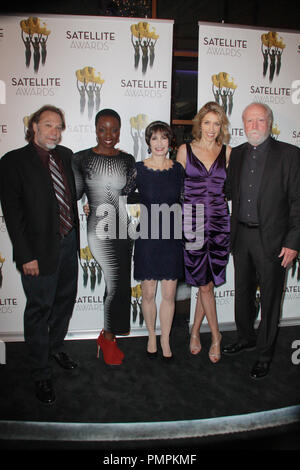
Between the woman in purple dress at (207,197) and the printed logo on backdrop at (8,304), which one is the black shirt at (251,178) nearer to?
the woman in purple dress at (207,197)

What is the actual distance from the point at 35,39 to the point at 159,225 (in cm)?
185

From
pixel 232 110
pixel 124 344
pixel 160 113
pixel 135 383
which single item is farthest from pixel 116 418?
pixel 232 110

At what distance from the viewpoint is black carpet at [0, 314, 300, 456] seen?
2055 millimetres

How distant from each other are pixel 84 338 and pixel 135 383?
0.88 meters

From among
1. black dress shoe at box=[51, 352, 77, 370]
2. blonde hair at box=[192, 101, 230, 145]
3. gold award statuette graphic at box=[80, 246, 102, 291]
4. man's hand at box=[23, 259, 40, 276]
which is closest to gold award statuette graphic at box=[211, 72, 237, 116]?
blonde hair at box=[192, 101, 230, 145]

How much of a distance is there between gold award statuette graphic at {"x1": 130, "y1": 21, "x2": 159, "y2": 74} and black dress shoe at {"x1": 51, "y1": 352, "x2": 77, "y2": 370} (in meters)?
2.45

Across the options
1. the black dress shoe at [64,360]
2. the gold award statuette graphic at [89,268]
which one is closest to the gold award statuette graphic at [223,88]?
the gold award statuette graphic at [89,268]

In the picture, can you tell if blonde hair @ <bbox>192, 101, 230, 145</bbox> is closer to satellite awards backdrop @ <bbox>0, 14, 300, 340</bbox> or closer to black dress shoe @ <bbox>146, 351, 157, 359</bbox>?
satellite awards backdrop @ <bbox>0, 14, 300, 340</bbox>

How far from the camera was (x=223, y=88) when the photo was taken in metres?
2.94

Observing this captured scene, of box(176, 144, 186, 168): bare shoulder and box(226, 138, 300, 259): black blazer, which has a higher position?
box(176, 144, 186, 168): bare shoulder

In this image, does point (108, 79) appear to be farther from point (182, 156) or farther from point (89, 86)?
point (182, 156)

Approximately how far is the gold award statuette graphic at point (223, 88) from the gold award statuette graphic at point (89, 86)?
0.99 m

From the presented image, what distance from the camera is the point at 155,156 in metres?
2.42

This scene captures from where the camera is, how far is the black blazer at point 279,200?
2328 mm
